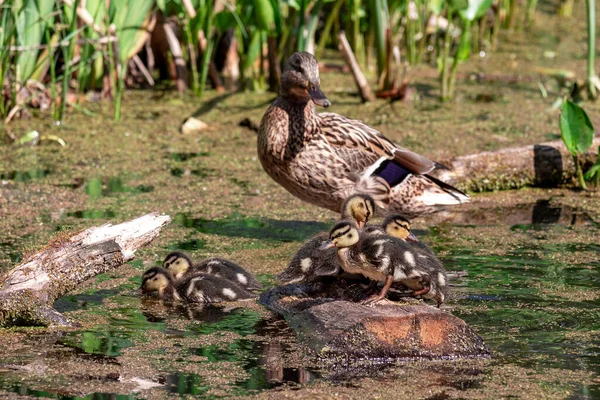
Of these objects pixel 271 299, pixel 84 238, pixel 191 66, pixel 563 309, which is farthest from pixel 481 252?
pixel 191 66

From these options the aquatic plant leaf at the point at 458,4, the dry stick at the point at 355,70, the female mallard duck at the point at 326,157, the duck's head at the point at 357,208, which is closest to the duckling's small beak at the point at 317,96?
the female mallard duck at the point at 326,157

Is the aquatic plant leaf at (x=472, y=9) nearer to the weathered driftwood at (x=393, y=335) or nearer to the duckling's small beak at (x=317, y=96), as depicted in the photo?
the duckling's small beak at (x=317, y=96)

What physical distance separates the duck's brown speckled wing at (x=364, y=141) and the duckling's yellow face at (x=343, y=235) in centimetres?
156

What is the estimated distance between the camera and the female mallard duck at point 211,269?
487 cm

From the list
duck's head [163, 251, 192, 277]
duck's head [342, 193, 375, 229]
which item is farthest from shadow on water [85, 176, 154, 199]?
duck's head [342, 193, 375, 229]

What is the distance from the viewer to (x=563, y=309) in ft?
15.0

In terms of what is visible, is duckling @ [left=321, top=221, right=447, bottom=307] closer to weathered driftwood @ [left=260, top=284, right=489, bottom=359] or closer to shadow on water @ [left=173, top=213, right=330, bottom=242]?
weathered driftwood @ [left=260, top=284, right=489, bottom=359]

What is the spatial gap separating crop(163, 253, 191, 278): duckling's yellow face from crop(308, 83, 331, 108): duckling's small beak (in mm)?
1181

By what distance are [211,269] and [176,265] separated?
18 centimetres

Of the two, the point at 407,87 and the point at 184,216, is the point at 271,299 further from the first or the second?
the point at 407,87

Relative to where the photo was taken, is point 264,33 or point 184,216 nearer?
point 184,216

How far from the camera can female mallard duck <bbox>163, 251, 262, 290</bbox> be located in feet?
16.0

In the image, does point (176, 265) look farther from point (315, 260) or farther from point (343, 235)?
point (343, 235)

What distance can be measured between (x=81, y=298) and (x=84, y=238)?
0.51 metres
